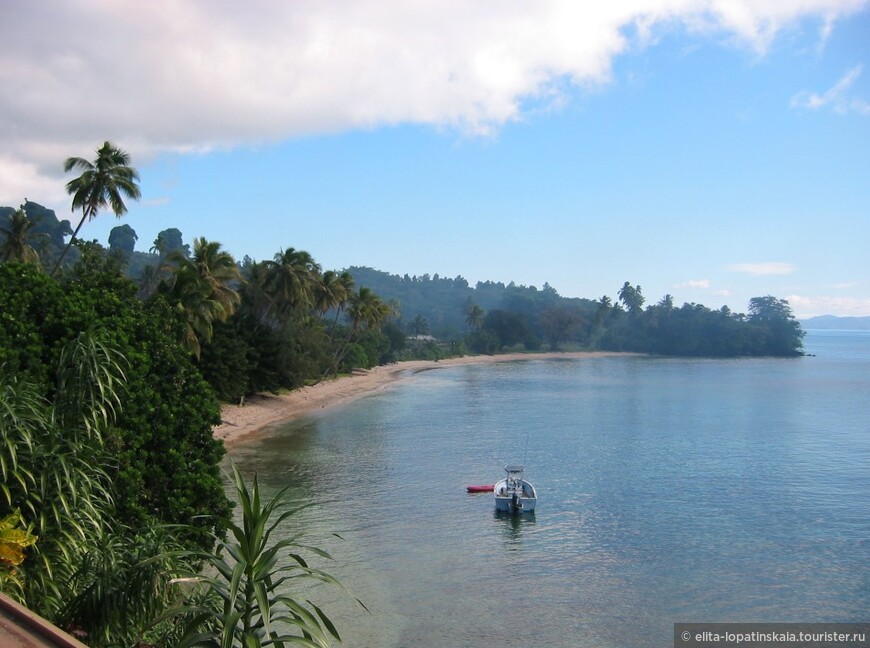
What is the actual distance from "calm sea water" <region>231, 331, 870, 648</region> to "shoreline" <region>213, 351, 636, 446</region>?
7.58 ft

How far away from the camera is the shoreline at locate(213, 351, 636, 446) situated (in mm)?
48953

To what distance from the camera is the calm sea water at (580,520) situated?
20047 millimetres

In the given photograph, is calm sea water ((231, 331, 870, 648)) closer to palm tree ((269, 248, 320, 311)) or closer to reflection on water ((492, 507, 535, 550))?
reflection on water ((492, 507, 535, 550))

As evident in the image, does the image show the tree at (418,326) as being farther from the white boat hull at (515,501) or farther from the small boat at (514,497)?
the white boat hull at (515,501)

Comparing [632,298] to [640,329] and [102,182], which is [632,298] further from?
[102,182]

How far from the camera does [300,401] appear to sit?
6544 cm

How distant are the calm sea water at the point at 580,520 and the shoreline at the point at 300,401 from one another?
2312 millimetres

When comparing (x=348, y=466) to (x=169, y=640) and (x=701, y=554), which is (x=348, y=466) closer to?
(x=701, y=554)

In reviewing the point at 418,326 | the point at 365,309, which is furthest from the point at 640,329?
the point at 365,309

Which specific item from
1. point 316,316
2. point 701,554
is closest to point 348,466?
point 701,554

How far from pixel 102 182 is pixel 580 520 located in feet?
96.8

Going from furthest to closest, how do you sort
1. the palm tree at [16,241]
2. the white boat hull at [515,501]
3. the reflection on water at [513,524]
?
the palm tree at [16,241]
the white boat hull at [515,501]
the reflection on water at [513,524]

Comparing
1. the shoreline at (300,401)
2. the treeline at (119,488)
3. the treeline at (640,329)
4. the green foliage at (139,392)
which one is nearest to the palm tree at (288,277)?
the shoreline at (300,401)

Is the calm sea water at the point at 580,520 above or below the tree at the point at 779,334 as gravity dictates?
below
